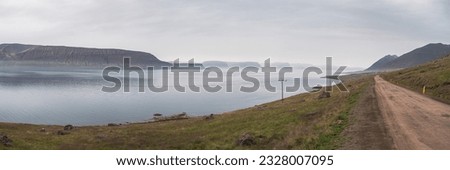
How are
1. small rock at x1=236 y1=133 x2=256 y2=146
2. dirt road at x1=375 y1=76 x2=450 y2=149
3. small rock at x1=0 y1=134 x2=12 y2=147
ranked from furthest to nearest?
1. small rock at x1=0 y1=134 x2=12 y2=147
2. small rock at x1=236 y1=133 x2=256 y2=146
3. dirt road at x1=375 y1=76 x2=450 y2=149

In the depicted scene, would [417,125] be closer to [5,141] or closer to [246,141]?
[246,141]

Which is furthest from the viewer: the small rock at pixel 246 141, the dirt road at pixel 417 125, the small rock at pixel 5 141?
the small rock at pixel 5 141

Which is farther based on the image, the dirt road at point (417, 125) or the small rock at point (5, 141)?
the small rock at point (5, 141)

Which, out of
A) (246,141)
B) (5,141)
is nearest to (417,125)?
(246,141)

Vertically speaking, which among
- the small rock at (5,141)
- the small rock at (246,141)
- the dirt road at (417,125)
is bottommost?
the small rock at (5,141)

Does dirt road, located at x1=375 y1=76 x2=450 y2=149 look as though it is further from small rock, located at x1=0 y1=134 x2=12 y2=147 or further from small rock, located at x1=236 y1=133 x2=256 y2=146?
small rock, located at x1=0 y1=134 x2=12 y2=147

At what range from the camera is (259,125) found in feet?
138

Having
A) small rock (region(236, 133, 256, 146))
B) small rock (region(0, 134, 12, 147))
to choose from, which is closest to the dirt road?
small rock (region(236, 133, 256, 146))

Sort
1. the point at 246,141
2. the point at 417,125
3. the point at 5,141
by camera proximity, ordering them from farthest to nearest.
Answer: the point at 5,141 < the point at 246,141 < the point at 417,125

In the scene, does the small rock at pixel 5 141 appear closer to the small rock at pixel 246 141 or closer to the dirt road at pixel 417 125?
the small rock at pixel 246 141

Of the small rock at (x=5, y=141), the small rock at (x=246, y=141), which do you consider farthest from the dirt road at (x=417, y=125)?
the small rock at (x=5, y=141)

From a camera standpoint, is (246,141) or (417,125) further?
(246,141)

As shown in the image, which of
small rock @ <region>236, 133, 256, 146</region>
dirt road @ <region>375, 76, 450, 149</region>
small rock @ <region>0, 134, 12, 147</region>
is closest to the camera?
dirt road @ <region>375, 76, 450, 149</region>

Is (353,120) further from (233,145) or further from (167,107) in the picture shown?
(167,107)
